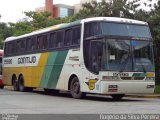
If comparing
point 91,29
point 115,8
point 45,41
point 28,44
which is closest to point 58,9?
Result: point 115,8

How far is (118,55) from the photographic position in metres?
18.3

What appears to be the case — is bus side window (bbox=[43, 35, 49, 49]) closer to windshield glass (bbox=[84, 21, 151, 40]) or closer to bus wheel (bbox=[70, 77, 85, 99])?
bus wheel (bbox=[70, 77, 85, 99])

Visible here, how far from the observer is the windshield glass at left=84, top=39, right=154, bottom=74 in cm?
1814

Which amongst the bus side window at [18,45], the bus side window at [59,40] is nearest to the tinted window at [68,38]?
the bus side window at [59,40]

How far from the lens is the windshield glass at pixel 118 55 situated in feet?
59.5

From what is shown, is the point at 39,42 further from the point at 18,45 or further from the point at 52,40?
the point at 18,45

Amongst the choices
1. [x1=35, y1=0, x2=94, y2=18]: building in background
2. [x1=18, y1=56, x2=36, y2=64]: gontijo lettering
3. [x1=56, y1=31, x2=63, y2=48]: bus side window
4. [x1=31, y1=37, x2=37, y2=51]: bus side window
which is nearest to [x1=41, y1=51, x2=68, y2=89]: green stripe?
[x1=56, y1=31, x2=63, y2=48]: bus side window

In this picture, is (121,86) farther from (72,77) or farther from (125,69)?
(72,77)

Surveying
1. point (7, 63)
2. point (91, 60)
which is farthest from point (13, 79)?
point (91, 60)

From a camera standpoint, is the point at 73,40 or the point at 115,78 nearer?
the point at 115,78

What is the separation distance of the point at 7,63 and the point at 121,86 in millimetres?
13325

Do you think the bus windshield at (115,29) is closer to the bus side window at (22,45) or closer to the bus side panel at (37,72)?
the bus side panel at (37,72)

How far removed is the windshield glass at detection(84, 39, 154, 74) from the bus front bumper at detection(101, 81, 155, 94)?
55cm

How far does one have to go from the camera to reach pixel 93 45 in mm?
18812
